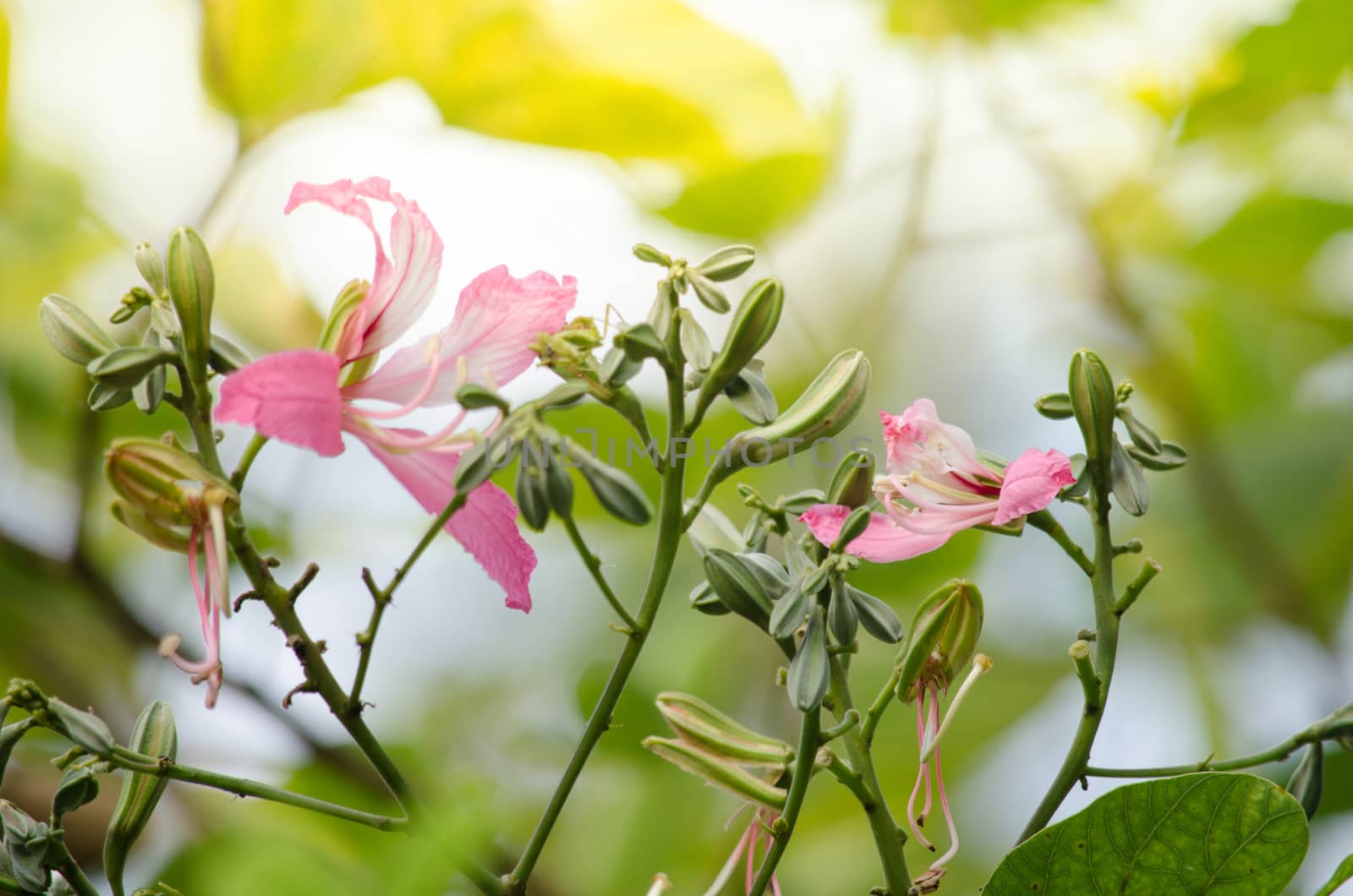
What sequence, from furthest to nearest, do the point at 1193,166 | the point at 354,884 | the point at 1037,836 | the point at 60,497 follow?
the point at 1193,166 < the point at 60,497 < the point at 1037,836 < the point at 354,884

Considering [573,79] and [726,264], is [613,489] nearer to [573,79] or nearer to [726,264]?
[726,264]

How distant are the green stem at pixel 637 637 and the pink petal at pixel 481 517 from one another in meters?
0.06

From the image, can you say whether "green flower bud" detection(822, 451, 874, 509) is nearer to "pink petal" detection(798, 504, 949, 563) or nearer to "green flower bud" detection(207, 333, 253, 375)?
"pink petal" detection(798, 504, 949, 563)

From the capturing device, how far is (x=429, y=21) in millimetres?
824

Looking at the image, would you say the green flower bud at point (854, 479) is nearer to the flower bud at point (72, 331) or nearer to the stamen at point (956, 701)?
the stamen at point (956, 701)

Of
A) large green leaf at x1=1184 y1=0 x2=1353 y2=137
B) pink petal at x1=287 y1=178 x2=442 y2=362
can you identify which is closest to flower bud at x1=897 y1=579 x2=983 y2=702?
pink petal at x1=287 y1=178 x2=442 y2=362

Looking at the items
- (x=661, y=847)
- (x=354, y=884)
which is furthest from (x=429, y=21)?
(x=354, y=884)

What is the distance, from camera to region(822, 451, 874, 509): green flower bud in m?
0.40

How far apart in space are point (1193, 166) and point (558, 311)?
88cm

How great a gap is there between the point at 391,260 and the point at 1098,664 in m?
0.28

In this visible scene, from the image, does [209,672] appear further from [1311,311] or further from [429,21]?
[1311,311]

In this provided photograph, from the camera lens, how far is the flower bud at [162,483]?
0.34 metres

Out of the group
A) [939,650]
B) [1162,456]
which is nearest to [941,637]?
[939,650]

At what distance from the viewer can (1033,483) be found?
40 cm
